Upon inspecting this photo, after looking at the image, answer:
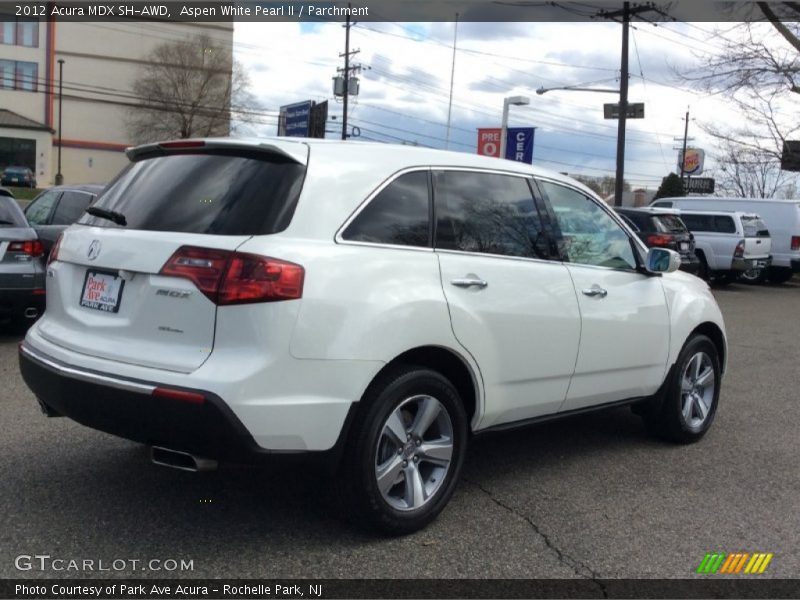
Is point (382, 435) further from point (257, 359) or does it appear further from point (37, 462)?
point (37, 462)

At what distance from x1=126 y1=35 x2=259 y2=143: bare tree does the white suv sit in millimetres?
63688

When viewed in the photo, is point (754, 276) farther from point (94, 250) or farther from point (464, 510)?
point (94, 250)

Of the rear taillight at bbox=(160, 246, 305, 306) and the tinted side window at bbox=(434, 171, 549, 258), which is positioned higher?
the tinted side window at bbox=(434, 171, 549, 258)

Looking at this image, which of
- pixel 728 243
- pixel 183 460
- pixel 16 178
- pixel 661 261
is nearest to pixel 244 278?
pixel 183 460

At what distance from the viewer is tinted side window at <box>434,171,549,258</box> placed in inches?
163

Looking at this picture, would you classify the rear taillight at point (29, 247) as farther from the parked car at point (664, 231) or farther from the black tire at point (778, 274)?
the black tire at point (778, 274)

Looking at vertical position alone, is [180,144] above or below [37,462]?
above

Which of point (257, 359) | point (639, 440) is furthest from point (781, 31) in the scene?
point (257, 359)

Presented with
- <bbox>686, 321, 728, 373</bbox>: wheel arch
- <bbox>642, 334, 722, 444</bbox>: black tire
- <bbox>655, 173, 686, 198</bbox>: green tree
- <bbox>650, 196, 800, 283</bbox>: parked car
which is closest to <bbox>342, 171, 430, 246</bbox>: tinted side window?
<bbox>642, 334, 722, 444</bbox>: black tire

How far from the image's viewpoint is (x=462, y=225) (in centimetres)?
420

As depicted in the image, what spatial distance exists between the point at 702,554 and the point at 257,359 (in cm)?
227

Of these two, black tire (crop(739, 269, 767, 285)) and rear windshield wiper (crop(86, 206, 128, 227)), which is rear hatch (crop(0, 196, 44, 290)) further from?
black tire (crop(739, 269, 767, 285))

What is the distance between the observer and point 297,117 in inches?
883

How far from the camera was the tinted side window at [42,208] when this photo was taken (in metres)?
10.7
